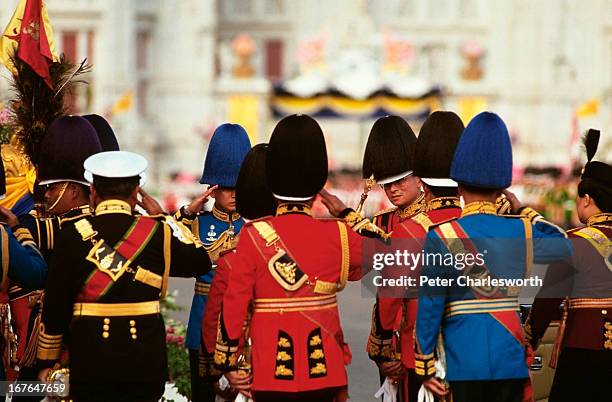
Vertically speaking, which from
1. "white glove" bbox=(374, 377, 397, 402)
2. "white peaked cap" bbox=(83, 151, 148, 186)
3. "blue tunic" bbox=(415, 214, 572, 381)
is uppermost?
"white peaked cap" bbox=(83, 151, 148, 186)

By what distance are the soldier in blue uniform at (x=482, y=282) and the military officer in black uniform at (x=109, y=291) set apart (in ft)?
4.05

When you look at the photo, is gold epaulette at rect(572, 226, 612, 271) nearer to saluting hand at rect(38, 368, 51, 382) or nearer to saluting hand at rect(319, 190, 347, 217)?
saluting hand at rect(319, 190, 347, 217)

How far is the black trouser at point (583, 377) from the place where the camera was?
6953mm

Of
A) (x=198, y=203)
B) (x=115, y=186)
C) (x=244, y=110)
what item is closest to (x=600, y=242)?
(x=198, y=203)

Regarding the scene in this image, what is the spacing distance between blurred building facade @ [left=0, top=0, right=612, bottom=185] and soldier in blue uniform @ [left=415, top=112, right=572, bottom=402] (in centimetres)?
3448

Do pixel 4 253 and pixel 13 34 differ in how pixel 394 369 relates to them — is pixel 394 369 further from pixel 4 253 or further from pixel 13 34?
pixel 13 34

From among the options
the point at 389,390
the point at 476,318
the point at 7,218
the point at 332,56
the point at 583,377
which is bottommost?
the point at 332,56

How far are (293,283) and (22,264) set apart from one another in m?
1.30

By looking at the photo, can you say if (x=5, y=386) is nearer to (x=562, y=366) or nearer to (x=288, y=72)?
(x=562, y=366)

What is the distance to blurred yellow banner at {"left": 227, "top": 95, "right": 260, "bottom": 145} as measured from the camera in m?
42.0

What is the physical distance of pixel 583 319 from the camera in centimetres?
700

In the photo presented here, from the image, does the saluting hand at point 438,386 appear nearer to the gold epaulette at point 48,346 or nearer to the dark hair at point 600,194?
the dark hair at point 600,194

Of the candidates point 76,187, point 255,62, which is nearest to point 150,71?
point 255,62

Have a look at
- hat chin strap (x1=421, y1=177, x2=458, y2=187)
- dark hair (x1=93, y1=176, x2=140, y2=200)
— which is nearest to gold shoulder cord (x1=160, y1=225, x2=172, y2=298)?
dark hair (x1=93, y1=176, x2=140, y2=200)
